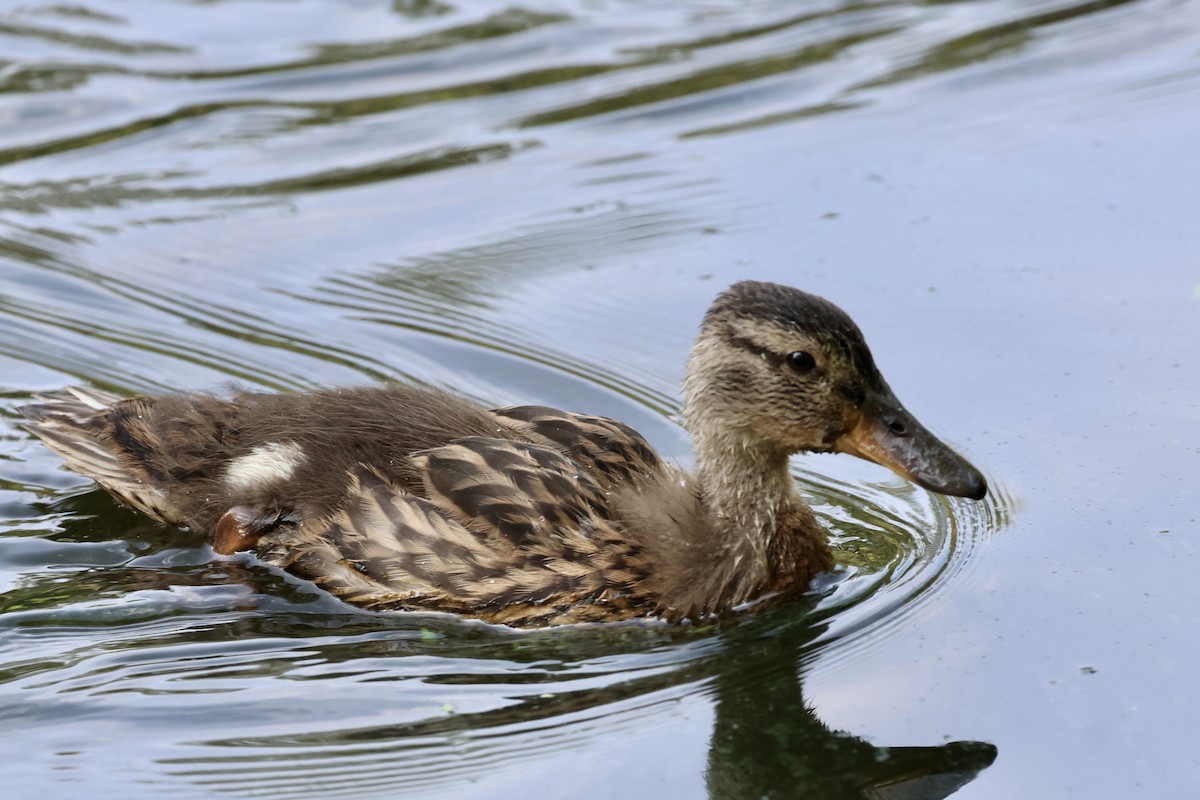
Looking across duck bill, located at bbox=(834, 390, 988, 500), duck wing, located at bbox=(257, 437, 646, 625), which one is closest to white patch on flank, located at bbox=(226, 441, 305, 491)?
duck wing, located at bbox=(257, 437, 646, 625)

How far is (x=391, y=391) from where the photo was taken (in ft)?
21.2

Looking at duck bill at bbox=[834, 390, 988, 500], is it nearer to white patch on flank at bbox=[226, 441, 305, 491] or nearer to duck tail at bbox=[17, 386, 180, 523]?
white patch on flank at bbox=[226, 441, 305, 491]

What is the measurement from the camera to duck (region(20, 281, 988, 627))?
5926 mm

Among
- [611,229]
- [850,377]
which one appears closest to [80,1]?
[611,229]

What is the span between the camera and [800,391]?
5.98 meters

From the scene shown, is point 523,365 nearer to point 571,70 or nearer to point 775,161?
point 775,161

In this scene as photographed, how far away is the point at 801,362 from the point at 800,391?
96 millimetres

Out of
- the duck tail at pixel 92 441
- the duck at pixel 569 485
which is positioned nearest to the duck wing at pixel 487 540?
the duck at pixel 569 485

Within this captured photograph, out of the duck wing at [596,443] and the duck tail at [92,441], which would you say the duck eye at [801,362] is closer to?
the duck wing at [596,443]

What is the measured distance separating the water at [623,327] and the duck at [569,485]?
136 millimetres

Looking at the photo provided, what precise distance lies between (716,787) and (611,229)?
439 centimetres

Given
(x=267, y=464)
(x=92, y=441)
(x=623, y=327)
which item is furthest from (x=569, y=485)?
(x=623, y=327)

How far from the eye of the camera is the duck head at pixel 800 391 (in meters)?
5.93

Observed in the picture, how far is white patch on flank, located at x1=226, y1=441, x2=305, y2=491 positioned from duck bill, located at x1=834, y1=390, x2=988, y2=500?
1.86 m
